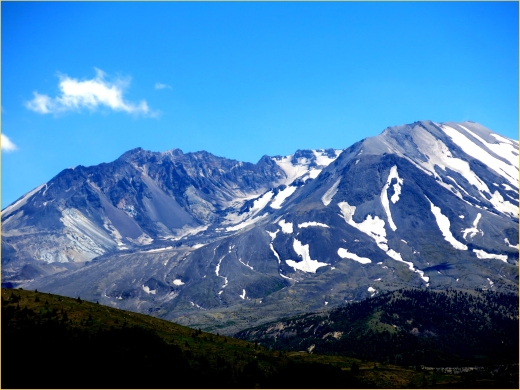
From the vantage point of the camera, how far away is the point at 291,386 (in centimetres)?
10144

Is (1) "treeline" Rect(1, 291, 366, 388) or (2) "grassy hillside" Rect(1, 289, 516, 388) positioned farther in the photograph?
(2) "grassy hillside" Rect(1, 289, 516, 388)

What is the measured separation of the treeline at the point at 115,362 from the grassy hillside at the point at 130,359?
15 cm

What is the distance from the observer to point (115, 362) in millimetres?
96625

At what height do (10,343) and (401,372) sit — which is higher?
(10,343)

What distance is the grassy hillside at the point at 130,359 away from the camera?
9294 centimetres

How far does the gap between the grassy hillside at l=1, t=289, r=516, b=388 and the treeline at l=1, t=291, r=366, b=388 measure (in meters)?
0.15

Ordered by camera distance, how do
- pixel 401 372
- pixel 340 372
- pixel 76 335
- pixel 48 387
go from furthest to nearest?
pixel 401 372
pixel 340 372
pixel 76 335
pixel 48 387

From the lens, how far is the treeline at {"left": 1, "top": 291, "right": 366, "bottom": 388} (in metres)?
92.1

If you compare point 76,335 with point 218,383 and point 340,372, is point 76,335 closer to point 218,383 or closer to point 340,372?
point 218,383

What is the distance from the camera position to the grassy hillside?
92938 mm

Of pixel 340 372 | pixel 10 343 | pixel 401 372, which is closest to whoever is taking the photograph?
pixel 10 343

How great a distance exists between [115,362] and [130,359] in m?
2.66

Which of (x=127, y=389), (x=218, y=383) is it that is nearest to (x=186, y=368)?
(x=218, y=383)

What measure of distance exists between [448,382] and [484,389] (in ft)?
34.1
